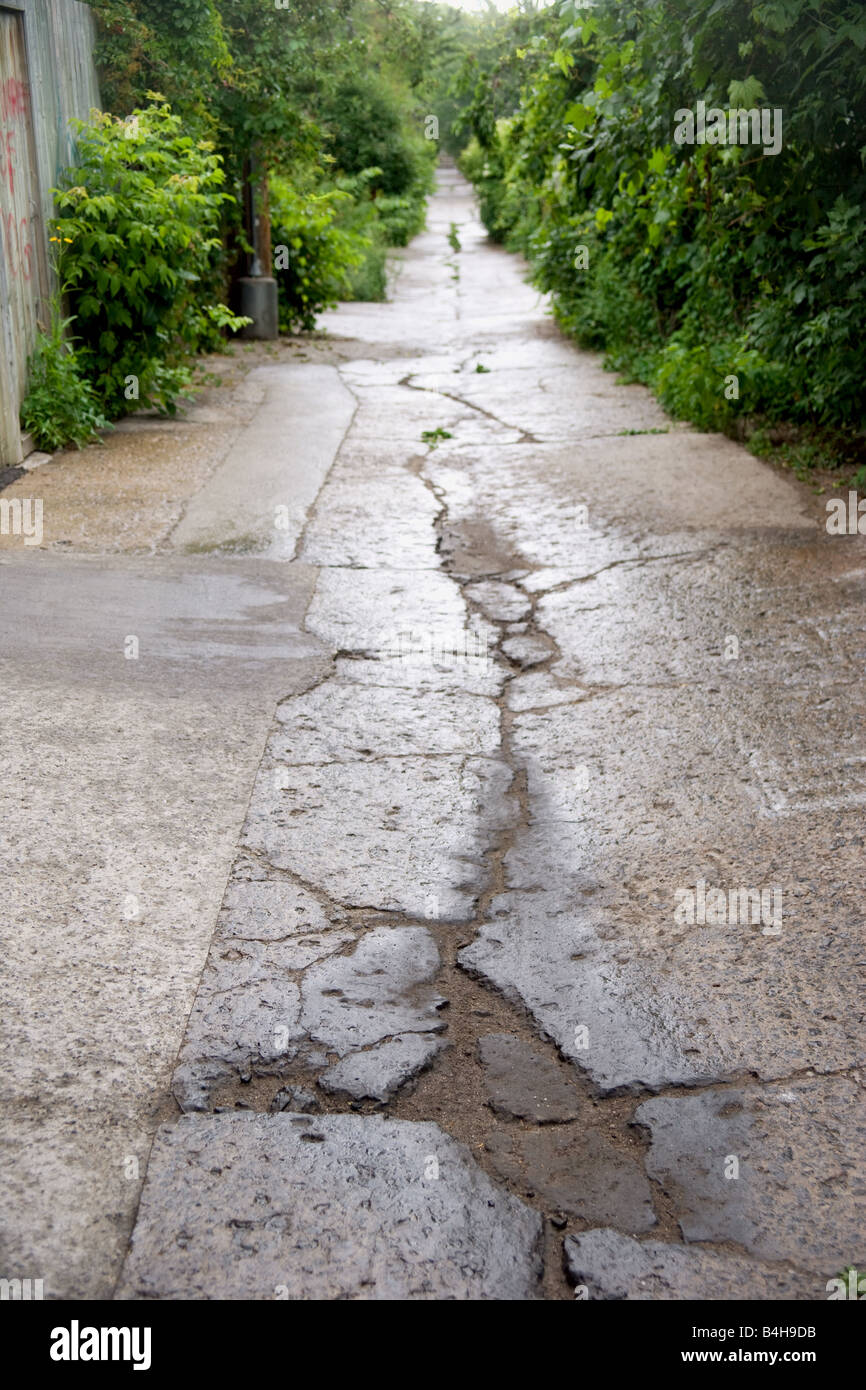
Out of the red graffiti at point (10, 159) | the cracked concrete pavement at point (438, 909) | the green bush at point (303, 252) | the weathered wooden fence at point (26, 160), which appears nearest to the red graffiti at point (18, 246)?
the weathered wooden fence at point (26, 160)

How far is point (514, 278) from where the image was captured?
1783 cm

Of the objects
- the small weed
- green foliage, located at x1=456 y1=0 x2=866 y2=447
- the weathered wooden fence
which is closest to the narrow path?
green foliage, located at x1=456 y1=0 x2=866 y2=447

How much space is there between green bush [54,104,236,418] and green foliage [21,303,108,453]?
232 millimetres

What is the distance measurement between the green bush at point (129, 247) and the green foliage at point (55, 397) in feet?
0.76

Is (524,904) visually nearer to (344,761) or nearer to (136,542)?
A: (344,761)

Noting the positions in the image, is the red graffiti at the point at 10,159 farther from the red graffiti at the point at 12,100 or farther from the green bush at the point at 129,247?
the green bush at the point at 129,247

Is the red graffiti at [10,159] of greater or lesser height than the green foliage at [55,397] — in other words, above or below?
above

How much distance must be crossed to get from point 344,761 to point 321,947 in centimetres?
93

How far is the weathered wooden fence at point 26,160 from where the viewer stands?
6.09 metres

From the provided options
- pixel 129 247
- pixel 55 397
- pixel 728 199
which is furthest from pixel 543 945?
pixel 129 247

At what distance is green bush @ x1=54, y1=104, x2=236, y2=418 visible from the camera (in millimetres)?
6824

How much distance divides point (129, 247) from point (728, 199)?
3289 mm

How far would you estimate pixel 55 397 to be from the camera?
666 cm

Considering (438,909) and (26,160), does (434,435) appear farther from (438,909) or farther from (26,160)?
(438,909)
